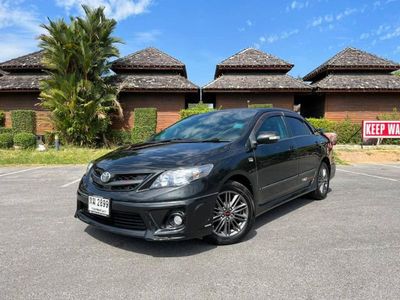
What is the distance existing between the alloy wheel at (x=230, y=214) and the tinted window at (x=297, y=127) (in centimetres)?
194

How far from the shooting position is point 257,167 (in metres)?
4.05

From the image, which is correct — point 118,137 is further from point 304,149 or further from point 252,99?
point 304,149

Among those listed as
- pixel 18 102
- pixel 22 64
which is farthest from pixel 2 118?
pixel 22 64

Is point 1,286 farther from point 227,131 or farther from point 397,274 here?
point 397,274

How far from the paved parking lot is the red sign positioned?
12.0 metres

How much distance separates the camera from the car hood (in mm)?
3393

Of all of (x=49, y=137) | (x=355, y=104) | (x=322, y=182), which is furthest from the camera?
(x=355, y=104)

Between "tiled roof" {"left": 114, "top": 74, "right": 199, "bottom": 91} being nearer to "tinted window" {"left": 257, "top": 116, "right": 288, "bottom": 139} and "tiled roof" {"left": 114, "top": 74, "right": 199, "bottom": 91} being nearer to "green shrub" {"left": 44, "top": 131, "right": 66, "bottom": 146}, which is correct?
"green shrub" {"left": 44, "top": 131, "right": 66, "bottom": 146}

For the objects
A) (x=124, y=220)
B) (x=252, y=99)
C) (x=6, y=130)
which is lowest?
(x=124, y=220)

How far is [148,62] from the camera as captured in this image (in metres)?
19.8

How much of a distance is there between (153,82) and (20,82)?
8058 mm

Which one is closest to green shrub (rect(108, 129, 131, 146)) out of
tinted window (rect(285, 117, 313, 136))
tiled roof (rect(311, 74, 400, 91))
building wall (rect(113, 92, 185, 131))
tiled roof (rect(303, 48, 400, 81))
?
building wall (rect(113, 92, 185, 131))

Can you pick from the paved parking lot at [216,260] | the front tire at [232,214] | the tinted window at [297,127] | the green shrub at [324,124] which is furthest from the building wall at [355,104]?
the front tire at [232,214]

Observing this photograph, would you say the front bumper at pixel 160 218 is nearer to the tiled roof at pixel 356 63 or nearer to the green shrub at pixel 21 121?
Answer: the green shrub at pixel 21 121
